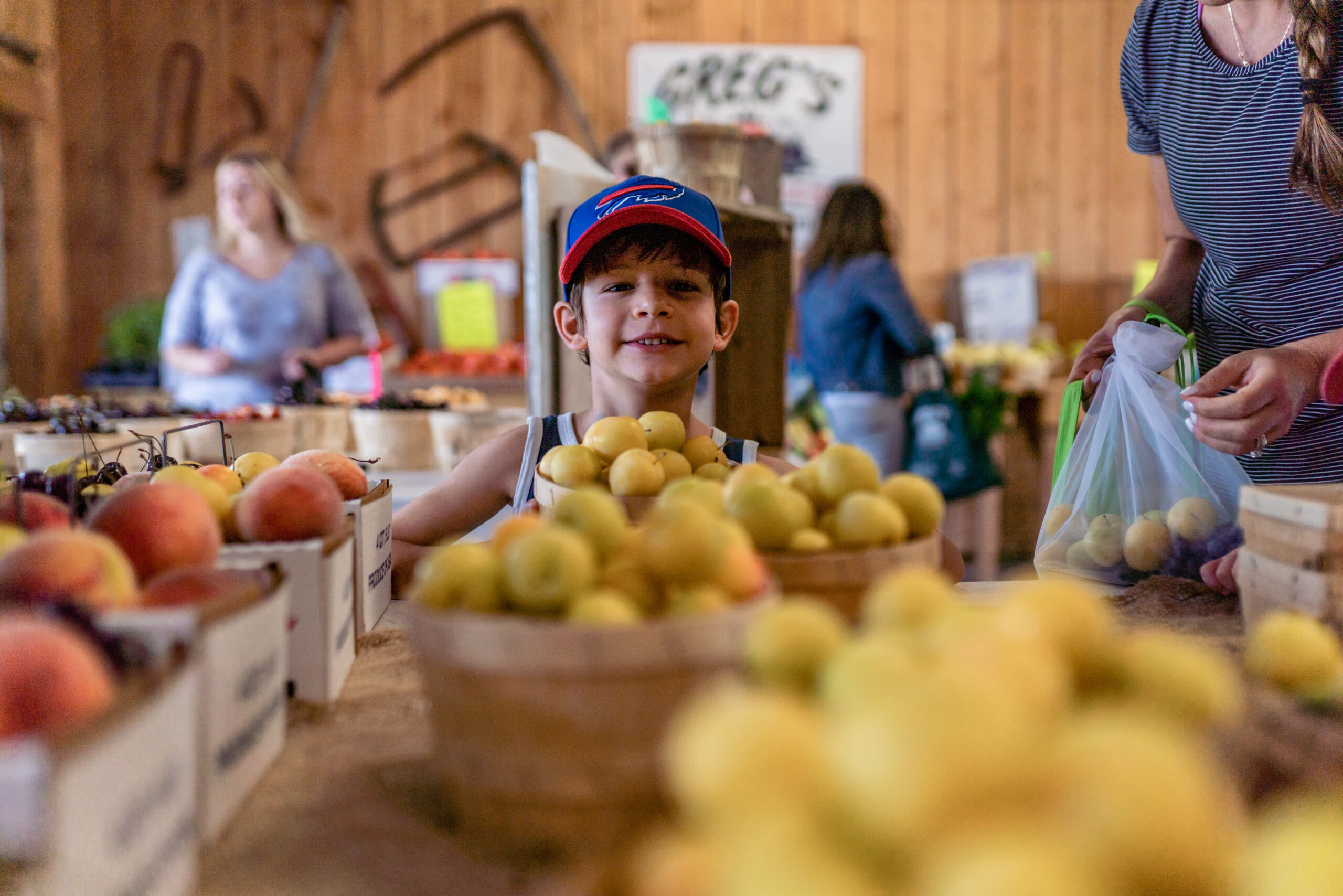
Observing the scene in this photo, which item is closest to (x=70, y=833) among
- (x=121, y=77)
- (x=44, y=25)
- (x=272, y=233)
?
(x=272, y=233)

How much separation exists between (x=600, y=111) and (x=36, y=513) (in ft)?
15.7

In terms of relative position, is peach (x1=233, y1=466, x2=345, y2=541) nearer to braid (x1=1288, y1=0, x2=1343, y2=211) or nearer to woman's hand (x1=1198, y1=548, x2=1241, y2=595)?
woman's hand (x1=1198, y1=548, x2=1241, y2=595)

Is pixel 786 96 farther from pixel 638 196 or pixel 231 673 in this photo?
pixel 231 673

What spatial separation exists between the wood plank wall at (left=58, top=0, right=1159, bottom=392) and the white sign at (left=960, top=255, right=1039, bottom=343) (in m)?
0.24

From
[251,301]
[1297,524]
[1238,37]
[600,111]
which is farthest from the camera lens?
[600,111]

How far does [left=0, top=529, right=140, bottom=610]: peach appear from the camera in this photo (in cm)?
59

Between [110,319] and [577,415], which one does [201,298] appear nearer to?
[110,319]

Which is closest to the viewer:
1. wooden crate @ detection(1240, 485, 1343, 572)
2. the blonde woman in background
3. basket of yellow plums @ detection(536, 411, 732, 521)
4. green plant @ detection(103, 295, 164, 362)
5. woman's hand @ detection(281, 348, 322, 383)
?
wooden crate @ detection(1240, 485, 1343, 572)

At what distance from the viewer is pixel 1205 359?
161 centimetres

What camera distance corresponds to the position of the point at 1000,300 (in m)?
5.25

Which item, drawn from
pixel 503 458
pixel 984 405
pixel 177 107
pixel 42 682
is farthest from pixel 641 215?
pixel 177 107

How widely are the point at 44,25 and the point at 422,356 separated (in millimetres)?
1932

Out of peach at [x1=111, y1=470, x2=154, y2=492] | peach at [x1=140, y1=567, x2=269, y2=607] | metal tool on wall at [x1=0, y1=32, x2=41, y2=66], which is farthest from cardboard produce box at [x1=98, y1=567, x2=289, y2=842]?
metal tool on wall at [x1=0, y1=32, x2=41, y2=66]

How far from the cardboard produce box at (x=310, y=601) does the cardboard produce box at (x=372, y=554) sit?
5.2 inches
